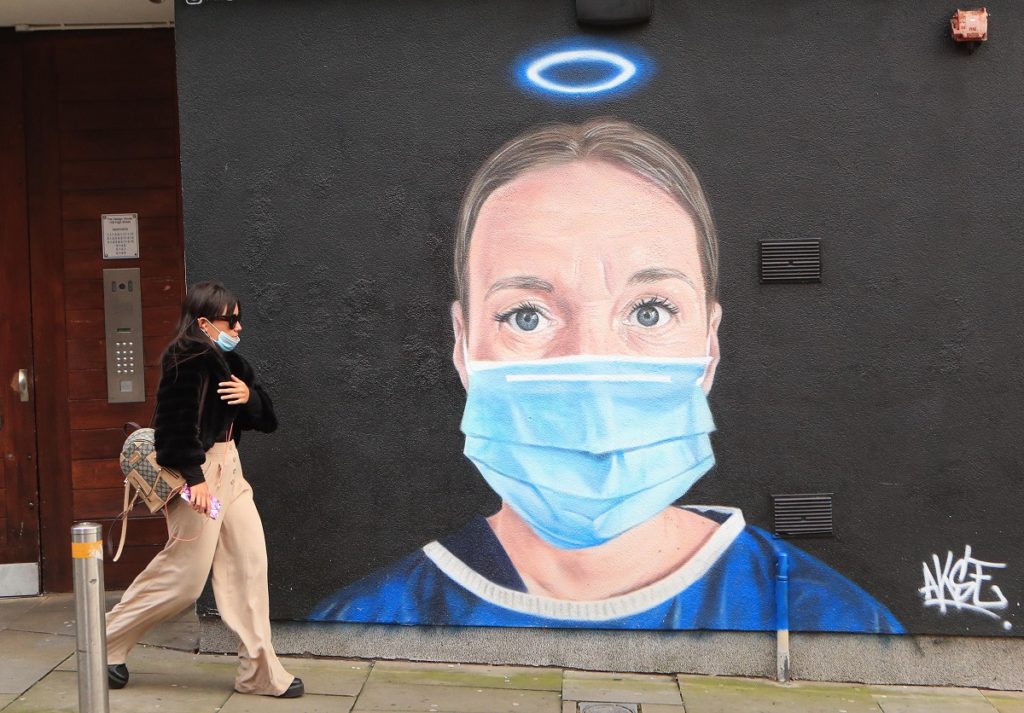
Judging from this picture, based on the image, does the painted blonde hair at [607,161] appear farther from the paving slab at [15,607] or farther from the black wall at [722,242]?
the paving slab at [15,607]

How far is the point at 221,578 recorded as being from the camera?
499cm

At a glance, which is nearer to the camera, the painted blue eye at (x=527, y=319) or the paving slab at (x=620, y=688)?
the paving slab at (x=620, y=688)

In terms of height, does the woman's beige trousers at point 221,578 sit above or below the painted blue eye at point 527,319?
below

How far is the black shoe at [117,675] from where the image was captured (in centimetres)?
509

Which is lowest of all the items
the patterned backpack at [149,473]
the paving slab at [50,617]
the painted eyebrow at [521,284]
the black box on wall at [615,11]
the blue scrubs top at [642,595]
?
the paving slab at [50,617]


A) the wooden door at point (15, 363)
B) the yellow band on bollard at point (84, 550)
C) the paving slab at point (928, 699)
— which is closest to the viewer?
the yellow band on bollard at point (84, 550)

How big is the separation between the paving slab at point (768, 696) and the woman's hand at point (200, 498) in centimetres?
235

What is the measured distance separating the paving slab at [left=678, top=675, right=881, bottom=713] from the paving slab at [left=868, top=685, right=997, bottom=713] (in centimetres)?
7

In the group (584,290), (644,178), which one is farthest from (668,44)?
(584,290)

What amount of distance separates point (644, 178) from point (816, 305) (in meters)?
1.05

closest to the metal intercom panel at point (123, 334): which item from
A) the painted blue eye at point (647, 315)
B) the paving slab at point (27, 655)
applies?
the paving slab at point (27, 655)

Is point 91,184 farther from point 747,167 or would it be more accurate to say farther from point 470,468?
point 747,167

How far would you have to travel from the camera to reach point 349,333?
5559mm

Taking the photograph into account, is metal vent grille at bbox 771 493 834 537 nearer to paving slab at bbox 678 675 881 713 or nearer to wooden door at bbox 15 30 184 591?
paving slab at bbox 678 675 881 713
